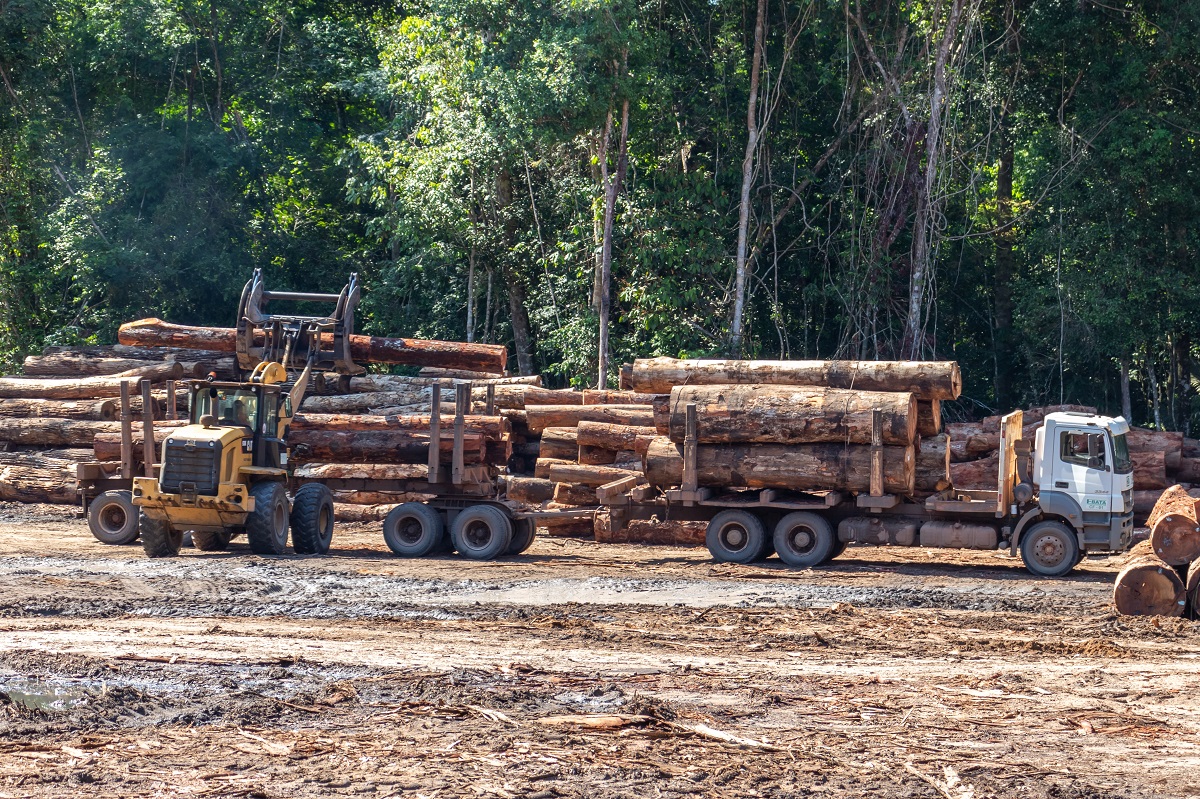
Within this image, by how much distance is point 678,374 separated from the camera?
66.7 ft

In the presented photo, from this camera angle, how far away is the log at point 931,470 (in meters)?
19.2

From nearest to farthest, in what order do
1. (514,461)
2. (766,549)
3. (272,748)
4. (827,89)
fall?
(272,748), (766,549), (514,461), (827,89)

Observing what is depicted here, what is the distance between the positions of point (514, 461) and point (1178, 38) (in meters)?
16.4

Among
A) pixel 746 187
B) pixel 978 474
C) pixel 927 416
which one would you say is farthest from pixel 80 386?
pixel 978 474

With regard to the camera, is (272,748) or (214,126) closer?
(272,748)

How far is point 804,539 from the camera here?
19.3 meters

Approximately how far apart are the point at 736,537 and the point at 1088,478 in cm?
513

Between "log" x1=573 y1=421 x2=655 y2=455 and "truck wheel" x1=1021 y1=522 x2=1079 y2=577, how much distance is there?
6869mm

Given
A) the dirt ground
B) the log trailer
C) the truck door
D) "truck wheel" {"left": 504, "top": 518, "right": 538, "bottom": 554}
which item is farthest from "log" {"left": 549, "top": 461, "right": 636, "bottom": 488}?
the truck door

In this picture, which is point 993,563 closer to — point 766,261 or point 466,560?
point 466,560

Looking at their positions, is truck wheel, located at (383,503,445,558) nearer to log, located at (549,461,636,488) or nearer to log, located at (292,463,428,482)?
log, located at (292,463,428,482)

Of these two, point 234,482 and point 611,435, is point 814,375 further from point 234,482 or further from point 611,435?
point 234,482

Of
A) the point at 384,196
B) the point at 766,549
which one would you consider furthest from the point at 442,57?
the point at 766,549

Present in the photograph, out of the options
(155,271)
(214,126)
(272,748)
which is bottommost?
(272,748)
